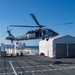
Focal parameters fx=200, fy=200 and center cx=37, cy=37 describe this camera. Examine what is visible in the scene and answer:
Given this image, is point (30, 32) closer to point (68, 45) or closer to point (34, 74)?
point (68, 45)

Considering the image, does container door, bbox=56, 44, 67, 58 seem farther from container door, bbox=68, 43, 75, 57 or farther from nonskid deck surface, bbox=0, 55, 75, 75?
nonskid deck surface, bbox=0, 55, 75, 75

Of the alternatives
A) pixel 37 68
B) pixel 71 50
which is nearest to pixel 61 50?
pixel 71 50

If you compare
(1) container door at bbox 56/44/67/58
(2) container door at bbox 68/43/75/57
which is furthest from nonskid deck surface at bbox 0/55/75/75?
(2) container door at bbox 68/43/75/57

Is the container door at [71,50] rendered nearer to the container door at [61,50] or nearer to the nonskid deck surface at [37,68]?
the container door at [61,50]

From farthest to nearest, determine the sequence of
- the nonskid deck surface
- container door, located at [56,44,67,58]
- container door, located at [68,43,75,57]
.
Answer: container door, located at [68,43,75,57] < container door, located at [56,44,67,58] < the nonskid deck surface

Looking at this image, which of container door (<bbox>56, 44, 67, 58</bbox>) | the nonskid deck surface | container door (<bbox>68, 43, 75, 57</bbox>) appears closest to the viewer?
the nonskid deck surface

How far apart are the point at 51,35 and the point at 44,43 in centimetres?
477

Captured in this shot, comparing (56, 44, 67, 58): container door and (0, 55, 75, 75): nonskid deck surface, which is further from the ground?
(56, 44, 67, 58): container door

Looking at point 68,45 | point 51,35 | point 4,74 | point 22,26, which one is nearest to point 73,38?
point 68,45

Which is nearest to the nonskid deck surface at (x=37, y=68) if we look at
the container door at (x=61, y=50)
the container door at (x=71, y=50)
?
the container door at (x=61, y=50)

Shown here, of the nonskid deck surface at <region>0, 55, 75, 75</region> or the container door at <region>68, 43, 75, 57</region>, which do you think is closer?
the nonskid deck surface at <region>0, 55, 75, 75</region>

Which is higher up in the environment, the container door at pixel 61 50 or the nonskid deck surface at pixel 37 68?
the container door at pixel 61 50

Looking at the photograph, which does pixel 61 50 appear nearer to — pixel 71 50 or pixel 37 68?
pixel 71 50

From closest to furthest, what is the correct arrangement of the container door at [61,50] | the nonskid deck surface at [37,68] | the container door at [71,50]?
the nonskid deck surface at [37,68] → the container door at [61,50] → the container door at [71,50]
